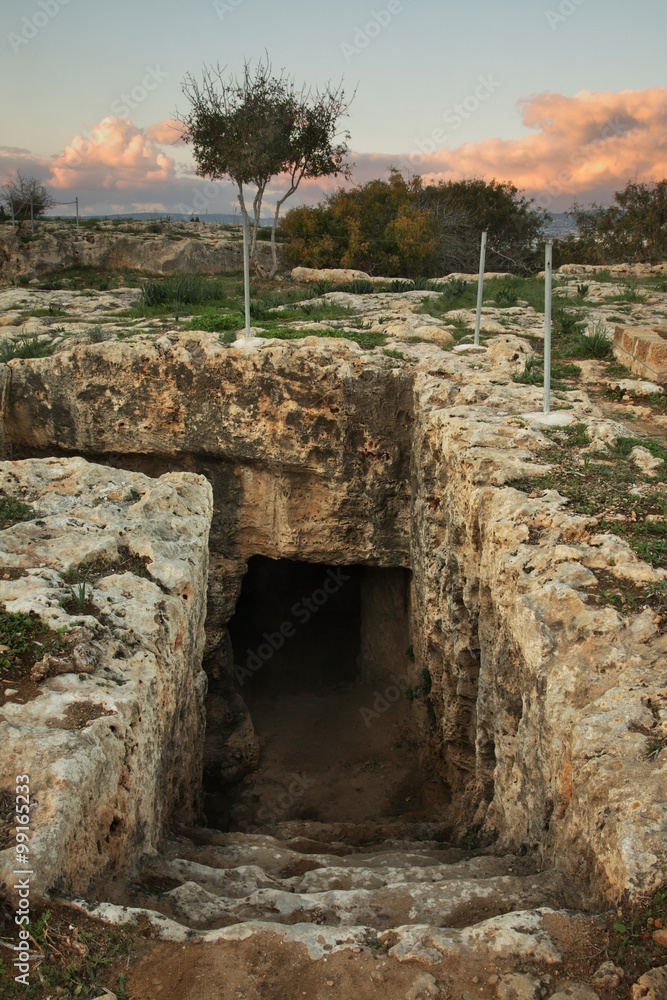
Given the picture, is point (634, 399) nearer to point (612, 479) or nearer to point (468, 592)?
point (612, 479)

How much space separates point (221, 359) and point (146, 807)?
5810 mm

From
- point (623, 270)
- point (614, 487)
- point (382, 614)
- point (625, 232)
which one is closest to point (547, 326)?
point (614, 487)

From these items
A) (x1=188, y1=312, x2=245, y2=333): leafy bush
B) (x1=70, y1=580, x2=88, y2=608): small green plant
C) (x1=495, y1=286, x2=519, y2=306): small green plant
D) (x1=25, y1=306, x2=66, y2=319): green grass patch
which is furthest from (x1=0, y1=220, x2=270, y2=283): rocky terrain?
(x1=70, y1=580, x2=88, y2=608): small green plant

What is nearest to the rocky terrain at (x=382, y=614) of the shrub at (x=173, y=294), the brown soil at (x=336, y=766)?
the brown soil at (x=336, y=766)

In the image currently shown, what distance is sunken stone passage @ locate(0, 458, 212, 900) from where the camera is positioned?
125 inches

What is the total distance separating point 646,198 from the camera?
2575 cm

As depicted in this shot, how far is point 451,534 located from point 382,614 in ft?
13.3

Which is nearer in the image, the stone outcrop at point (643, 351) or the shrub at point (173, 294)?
the stone outcrop at point (643, 351)

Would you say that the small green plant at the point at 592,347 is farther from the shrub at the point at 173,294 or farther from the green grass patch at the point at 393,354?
the shrub at the point at 173,294

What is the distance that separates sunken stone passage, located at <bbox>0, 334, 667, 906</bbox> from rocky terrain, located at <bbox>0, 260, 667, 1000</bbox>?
0.03 meters

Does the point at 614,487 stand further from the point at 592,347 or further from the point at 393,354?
the point at 592,347

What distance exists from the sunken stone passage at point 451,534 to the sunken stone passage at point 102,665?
7.39 feet

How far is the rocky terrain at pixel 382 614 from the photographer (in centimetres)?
287

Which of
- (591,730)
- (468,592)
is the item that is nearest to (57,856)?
(591,730)
